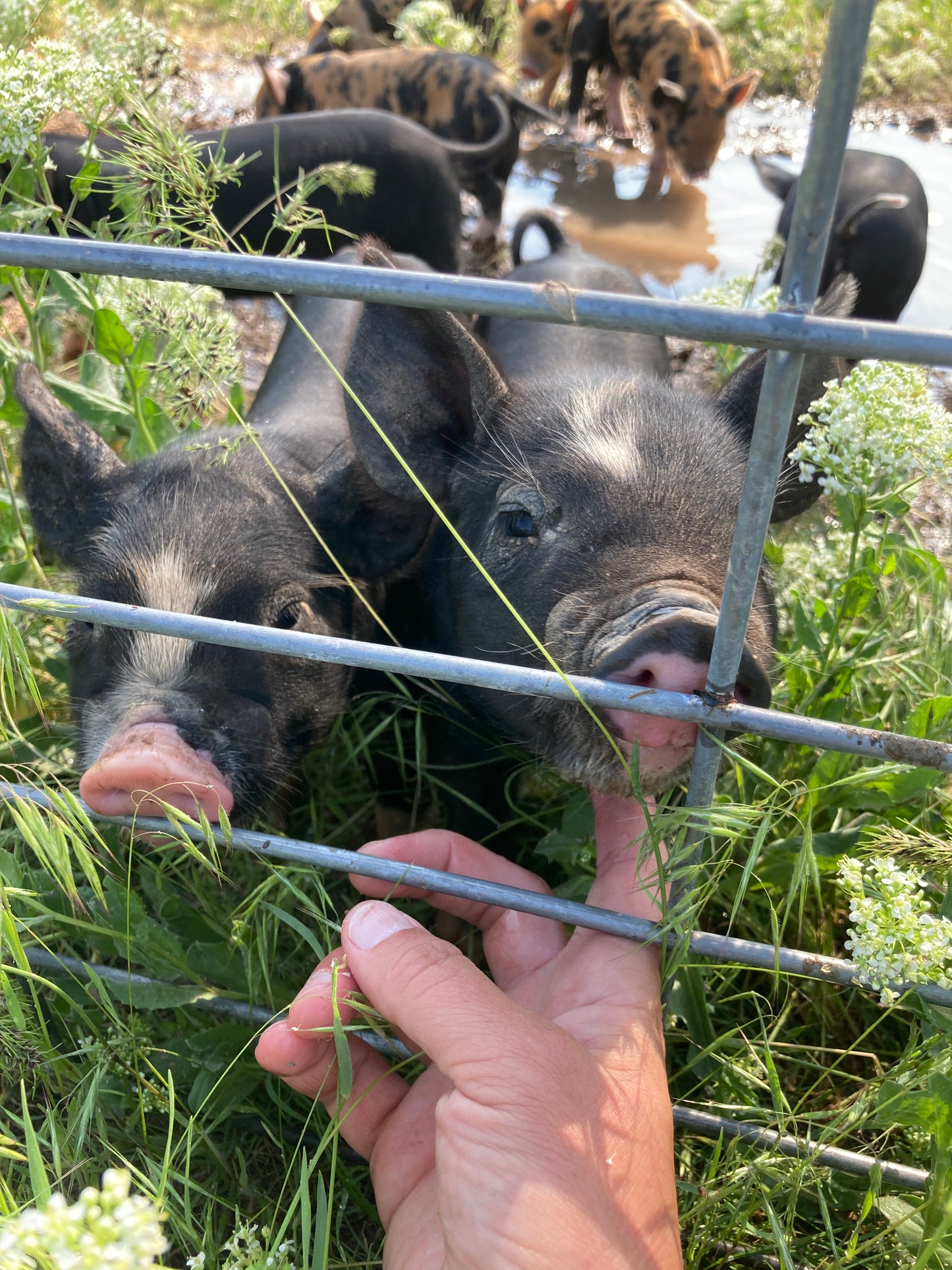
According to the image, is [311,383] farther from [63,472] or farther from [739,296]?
[739,296]

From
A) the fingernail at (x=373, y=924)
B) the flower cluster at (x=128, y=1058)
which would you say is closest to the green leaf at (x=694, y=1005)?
the fingernail at (x=373, y=924)

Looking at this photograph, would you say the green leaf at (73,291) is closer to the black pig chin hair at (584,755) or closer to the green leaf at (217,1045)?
the black pig chin hair at (584,755)

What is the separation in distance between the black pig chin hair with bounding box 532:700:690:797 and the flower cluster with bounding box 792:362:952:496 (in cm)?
63

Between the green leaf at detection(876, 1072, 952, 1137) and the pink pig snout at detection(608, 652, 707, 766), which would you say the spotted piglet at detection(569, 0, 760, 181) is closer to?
the pink pig snout at detection(608, 652, 707, 766)

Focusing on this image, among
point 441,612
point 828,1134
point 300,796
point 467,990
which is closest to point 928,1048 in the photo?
point 828,1134

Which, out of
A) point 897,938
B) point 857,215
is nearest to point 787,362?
point 897,938

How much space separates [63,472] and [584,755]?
4.98 feet

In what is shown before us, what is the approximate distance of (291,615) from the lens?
7.63 ft

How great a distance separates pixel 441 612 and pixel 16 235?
1.42 m

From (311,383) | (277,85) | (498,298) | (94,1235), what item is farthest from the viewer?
(277,85)

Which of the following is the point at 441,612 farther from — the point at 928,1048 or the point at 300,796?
the point at 928,1048

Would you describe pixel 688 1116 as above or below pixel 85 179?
below

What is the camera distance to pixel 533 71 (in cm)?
859

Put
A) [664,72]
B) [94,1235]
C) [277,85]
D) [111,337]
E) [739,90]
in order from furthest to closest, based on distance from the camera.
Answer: [664,72] < [739,90] < [277,85] < [111,337] < [94,1235]
